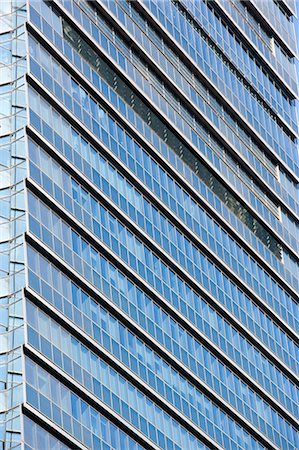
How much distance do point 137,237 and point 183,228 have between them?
22.7 ft

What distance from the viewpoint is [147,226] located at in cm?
10288

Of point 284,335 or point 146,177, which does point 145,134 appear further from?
point 284,335

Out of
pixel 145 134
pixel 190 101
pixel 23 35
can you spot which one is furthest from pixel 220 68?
pixel 23 35

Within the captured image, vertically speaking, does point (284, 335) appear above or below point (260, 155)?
below

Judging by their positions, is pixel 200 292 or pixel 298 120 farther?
pixel 298 120

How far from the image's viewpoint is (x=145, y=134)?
105875 millimetres

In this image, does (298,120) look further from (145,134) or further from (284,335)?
(145,134)

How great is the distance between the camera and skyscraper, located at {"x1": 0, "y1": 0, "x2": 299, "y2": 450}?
89438 mm

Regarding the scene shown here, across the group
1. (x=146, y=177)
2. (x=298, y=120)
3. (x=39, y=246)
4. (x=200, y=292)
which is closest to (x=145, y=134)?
(x=146, y=177)

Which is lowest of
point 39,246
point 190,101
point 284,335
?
point 39,246

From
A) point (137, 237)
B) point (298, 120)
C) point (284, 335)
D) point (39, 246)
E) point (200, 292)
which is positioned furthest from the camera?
point (298, 120)

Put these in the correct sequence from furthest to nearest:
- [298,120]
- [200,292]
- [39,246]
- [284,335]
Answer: [298,120] < [284,335] < [200,292] < [39,246]

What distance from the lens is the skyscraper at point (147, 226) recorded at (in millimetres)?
89438

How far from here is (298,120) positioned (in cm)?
13075
